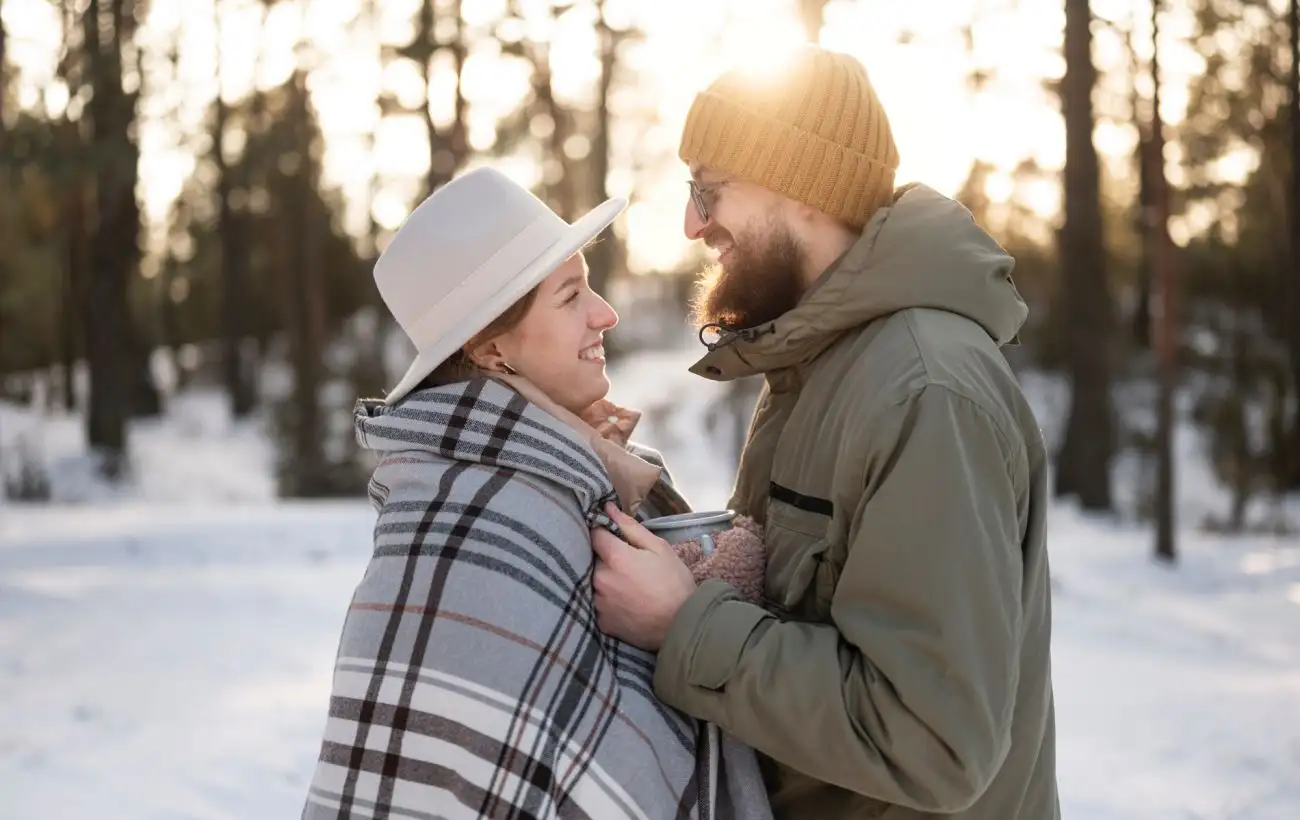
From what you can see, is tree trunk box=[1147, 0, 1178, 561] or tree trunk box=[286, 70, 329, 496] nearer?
tree trunk box=[1147, 0, 1178, 561]

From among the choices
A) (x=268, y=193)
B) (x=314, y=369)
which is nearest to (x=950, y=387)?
(x=314, y=369)

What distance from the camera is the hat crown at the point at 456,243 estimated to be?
2389 mm

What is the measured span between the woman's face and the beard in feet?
0.77

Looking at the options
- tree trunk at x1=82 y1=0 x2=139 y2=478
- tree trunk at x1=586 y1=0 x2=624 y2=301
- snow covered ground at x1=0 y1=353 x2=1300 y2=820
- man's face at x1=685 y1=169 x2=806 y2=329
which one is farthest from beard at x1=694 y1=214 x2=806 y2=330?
tree trunk at x1=586 y1=0 x2=624 y2=301

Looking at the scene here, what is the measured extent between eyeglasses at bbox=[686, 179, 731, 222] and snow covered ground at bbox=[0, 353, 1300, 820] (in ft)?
11.4

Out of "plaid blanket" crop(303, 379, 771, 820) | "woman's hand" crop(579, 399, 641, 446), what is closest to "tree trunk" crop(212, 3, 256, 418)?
"woman's hand" crop(579, 399, 641, 446)

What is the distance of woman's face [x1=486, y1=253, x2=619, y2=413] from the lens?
2.45 m

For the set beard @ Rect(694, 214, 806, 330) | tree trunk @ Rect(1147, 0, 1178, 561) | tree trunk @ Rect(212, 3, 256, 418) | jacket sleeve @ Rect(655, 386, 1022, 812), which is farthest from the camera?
tree trunk @ Rect(212, 3, 256, 418)

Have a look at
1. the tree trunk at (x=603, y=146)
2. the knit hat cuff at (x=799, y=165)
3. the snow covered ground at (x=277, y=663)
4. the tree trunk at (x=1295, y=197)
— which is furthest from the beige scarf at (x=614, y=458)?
the tree trunk at (x=603, y=146)

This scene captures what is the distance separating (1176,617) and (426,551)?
9072mm

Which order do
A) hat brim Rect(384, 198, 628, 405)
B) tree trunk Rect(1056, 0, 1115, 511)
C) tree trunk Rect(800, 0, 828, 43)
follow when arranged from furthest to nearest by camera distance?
tree trunk Rect(1056, 0, 1115, 511), tree trunk Rect(800, 0, 828, 43), hat brim Rect(384, 198, 628, 405)

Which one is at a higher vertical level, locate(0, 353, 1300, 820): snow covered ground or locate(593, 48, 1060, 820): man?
locate(593, 48, 1060, 820): man

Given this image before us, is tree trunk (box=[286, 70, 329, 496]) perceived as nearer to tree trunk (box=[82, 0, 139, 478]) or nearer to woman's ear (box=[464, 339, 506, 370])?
tree trunk (box=[82, 0, 139, 478])

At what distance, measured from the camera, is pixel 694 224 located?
100 inches
